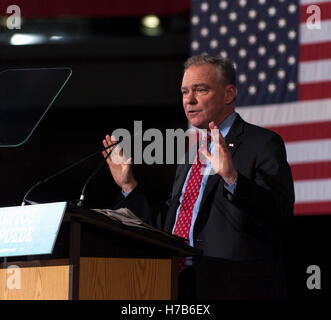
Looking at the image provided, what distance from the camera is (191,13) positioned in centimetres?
457

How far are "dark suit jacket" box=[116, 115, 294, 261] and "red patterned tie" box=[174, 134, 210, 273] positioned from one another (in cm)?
5

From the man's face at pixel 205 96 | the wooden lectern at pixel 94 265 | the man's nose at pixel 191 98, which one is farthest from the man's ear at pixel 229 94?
the wooden lectern at pixel 94 265

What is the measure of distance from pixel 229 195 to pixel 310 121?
2054 millimetres

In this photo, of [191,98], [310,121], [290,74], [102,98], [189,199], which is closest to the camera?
[189,199]

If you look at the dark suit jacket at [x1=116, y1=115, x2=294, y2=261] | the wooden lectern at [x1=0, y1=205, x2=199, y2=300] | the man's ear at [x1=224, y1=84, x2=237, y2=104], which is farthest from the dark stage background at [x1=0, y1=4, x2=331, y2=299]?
the wooden lectern at [x1=0, y1=205, x2=199, y2=300]

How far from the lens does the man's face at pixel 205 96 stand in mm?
2664

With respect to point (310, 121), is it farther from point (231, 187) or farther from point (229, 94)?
point (231, 187)

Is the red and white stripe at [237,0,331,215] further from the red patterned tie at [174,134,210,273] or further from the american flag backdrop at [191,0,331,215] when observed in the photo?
the red patterned tie at [174,134,210,273]

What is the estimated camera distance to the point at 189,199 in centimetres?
257

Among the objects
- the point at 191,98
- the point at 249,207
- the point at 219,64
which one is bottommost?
the point at 249,207

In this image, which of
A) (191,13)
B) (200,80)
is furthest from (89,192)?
(200,80)

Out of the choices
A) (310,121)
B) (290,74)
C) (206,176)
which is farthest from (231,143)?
(290,74)

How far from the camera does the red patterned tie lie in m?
2.49

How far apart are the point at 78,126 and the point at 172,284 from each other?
15.1ft
